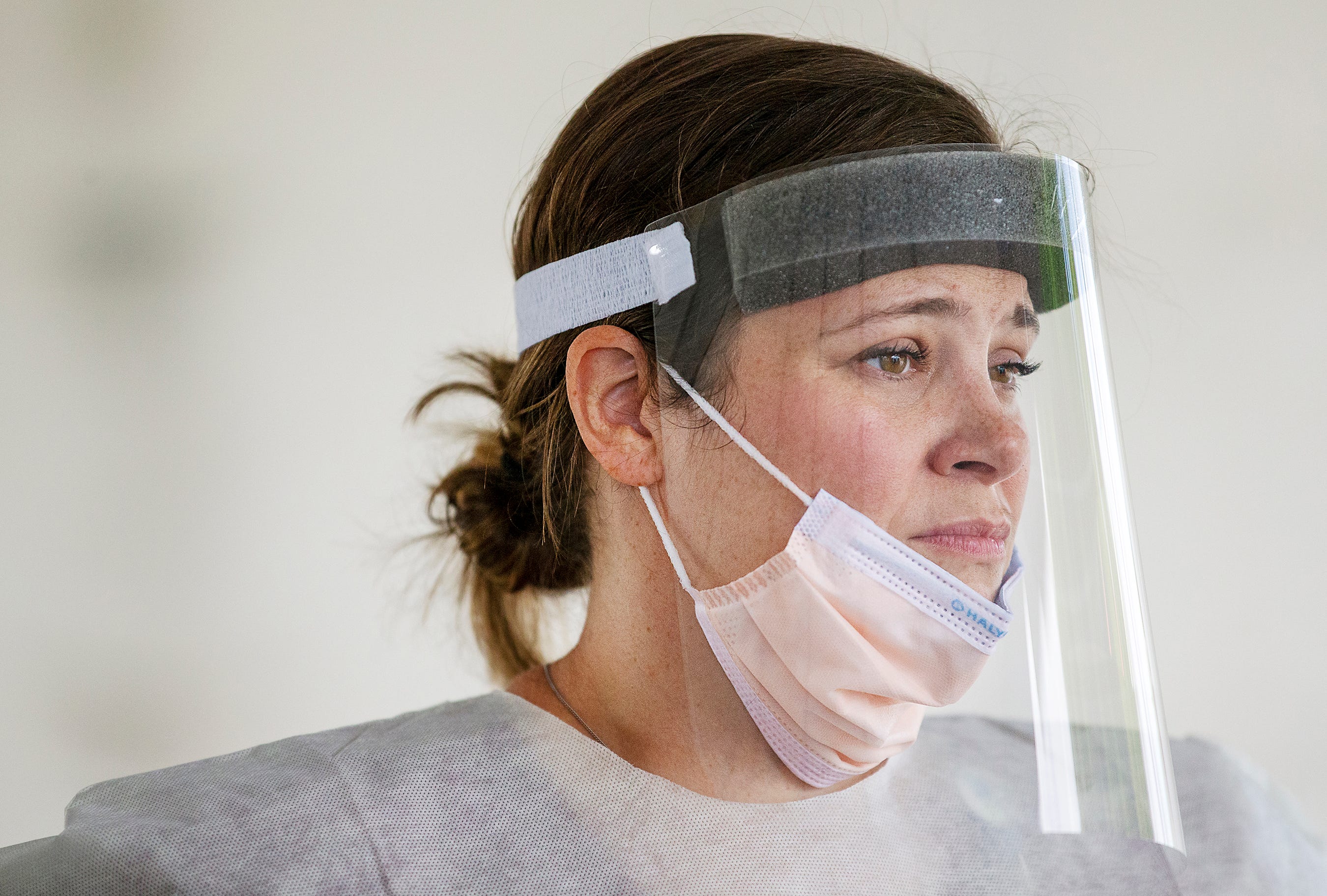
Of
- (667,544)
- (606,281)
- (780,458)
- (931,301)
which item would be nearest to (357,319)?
(606,281)

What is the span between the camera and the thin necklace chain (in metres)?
1.32

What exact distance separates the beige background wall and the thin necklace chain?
54cm

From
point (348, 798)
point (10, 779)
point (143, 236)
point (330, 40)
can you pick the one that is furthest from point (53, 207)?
point (348, 798)

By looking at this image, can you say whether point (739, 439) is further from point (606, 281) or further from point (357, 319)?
point (357, 319)

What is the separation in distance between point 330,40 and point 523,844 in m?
1.30

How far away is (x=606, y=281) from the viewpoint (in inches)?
49.7

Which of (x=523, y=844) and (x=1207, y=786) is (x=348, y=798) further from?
(x=1207, y=786)

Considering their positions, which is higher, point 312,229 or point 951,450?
point 312,229

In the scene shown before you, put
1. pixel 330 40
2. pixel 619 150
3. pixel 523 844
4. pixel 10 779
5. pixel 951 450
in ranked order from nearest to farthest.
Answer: pixel 951 450 → pixel 523 844 → pixel 619 150 → pixel 10 779 → pixel 330 40

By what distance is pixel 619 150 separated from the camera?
131 cm

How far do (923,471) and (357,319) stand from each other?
111 centimetres

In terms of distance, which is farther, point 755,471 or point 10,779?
point 10,779

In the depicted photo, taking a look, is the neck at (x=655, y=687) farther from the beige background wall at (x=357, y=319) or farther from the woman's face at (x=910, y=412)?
the beige background wall at (x=357, y=319)

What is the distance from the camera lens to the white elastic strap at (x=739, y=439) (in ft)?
3.66
